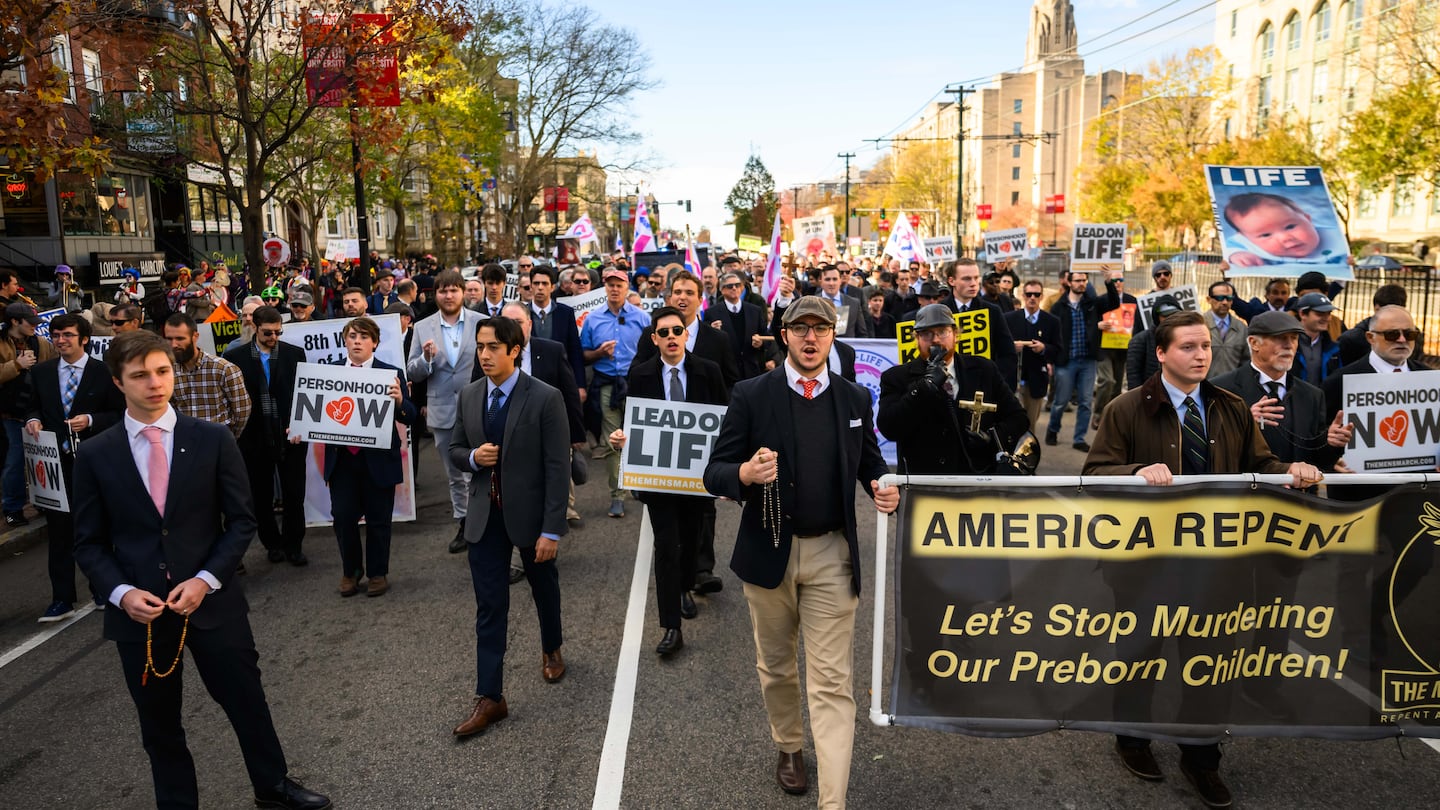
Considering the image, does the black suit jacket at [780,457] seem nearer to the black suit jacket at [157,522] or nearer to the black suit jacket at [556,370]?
the black suit jacket at [157,522]

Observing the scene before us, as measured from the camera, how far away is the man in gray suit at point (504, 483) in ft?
16.2

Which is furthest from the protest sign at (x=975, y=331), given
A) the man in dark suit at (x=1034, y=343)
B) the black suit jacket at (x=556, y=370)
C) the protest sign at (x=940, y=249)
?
the protest sign at (x=940, y=249)

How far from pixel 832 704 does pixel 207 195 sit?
43.7 meters

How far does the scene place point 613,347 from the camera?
9.10m

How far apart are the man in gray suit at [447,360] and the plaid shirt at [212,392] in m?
1.61

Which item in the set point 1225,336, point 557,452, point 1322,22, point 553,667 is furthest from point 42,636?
point 1322,22

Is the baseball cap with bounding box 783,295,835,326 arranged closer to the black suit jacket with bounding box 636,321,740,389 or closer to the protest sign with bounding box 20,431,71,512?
the black suit jacket with bounding box 636,321,740,389

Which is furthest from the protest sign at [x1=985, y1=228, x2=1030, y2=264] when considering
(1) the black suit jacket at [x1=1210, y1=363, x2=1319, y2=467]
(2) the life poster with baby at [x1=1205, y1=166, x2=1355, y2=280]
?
(1) the black suit jacket at [x1=1210, y1=363, x2=1319, y2=467]

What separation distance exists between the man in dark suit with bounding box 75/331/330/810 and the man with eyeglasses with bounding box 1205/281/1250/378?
8.82 m

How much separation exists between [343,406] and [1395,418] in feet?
22.3

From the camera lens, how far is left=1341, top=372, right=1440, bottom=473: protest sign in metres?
5.39

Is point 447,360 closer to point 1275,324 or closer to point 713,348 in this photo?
point 713,348

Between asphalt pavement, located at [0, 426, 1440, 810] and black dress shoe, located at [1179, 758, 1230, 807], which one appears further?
asphalt pavement, located at [0, 426, 1440, 810]

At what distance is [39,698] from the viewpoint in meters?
5.44
